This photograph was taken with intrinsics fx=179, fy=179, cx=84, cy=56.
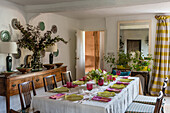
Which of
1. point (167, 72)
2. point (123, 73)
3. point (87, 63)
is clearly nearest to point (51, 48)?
point (123, 73)

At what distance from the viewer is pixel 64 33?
6184 millimetres

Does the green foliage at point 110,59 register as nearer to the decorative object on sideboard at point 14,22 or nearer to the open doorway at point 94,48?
the open doorway at point 94,48

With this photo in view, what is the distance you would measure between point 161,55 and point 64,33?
3208mm

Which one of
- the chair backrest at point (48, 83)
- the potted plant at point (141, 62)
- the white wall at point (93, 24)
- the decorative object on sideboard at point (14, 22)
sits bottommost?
the chair backrest at point (48, 83)

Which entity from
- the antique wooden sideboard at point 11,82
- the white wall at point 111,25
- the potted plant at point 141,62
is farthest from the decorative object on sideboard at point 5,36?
the potted plant at point 141,62

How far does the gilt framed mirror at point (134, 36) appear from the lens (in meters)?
5.68

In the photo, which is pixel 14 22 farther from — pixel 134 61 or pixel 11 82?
pixel 134 61

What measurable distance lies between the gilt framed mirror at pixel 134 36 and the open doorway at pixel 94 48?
3009 millimetres

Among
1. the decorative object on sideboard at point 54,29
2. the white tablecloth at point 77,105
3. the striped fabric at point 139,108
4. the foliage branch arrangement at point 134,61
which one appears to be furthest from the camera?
the decorative object on sideboard at point 54,29

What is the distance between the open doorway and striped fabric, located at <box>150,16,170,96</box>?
3.76m

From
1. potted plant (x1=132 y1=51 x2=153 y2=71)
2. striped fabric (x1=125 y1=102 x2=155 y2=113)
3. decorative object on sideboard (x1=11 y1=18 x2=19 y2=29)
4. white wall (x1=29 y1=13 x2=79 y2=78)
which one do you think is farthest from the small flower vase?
potted plant (x1=132 y1=51 x2=153 y2=71)

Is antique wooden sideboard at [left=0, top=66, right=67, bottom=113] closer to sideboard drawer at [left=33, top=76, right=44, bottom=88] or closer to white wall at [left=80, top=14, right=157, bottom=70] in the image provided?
sideboard drawer at [left=33, top=76, right=44, bottom=88]

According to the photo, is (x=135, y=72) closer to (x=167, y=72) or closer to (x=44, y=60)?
(x=167, y=72)

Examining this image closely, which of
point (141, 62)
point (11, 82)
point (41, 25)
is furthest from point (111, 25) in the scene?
point (11, 82)
